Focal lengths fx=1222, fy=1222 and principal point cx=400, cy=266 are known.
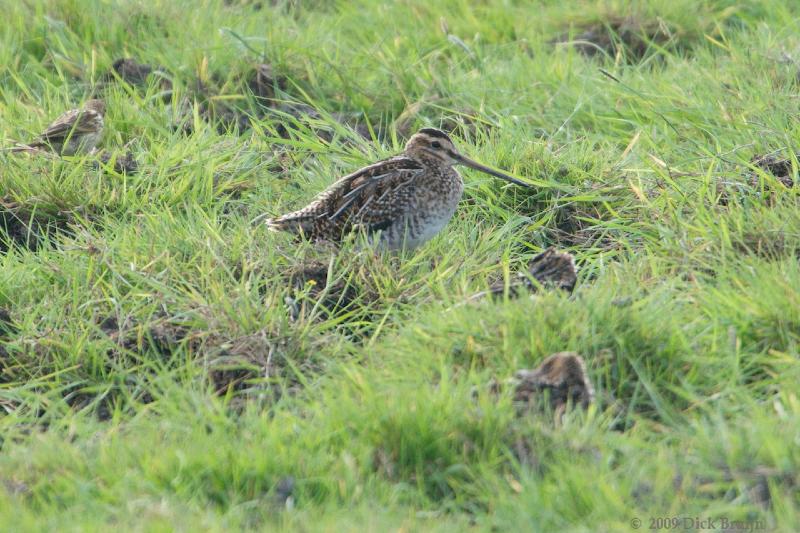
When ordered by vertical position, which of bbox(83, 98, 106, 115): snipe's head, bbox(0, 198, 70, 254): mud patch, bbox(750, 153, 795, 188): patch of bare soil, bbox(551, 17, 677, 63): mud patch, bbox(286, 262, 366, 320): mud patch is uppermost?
bbox(551, 17, 677, 63): mud patch

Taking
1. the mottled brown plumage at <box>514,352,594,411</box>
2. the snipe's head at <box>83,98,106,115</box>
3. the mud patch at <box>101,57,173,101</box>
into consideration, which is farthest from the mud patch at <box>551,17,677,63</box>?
the mottled brown plumage at <box>514,352,594,411</box>

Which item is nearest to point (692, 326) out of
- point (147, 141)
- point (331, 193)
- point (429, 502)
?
point (429, 502)

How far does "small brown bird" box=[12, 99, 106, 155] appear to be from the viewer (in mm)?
5914

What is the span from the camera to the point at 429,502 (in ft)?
11.7

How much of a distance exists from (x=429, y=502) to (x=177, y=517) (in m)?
0.73

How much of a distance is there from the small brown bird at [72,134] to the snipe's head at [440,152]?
163 cm

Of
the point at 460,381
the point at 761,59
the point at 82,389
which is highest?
the point at 761,59

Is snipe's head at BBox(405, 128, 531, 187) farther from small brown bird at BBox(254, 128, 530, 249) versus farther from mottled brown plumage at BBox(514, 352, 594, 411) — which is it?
mottled brown plumage at BBox(514, 352, 594, 411)

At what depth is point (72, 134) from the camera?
587 centimetres

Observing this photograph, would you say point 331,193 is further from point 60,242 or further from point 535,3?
point 535,3

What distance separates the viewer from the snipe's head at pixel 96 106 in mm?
6129

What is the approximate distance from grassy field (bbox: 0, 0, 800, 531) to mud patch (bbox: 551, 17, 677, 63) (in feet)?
0.08

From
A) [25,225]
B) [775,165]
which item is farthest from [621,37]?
[25,225]

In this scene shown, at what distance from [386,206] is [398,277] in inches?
18.5
